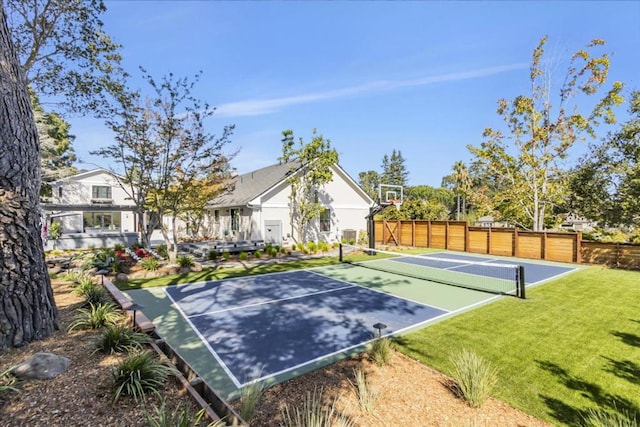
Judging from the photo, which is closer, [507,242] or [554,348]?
[554,348]

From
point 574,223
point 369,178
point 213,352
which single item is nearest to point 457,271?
point 213,352

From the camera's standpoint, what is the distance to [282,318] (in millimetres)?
7305

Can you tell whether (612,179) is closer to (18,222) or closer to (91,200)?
(18,222)

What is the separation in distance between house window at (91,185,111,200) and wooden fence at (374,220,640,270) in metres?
26.2

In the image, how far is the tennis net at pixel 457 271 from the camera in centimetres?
992

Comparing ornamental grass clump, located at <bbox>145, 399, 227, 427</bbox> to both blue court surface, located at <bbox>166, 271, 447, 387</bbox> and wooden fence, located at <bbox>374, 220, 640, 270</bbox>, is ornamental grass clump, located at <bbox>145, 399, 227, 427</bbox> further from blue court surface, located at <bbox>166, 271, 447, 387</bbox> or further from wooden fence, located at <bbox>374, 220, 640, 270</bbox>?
wooden fence, located at <bbox>374, 220, 640, 270</bbox>

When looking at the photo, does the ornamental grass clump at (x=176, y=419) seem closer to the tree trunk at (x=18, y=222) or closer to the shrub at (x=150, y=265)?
the tree trunk at (x=18, y=222)

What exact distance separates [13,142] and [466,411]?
716 centimetres

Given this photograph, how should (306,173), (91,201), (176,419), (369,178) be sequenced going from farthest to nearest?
(369,178) < (91,201) < (306,173) < (176,419)

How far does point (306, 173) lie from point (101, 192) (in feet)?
72.3

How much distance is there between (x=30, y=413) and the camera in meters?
2.98

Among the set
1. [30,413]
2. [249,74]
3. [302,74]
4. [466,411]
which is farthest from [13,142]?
[302,74]

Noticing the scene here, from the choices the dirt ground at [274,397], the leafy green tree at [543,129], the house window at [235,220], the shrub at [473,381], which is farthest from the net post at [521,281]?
the house window at [235,220]

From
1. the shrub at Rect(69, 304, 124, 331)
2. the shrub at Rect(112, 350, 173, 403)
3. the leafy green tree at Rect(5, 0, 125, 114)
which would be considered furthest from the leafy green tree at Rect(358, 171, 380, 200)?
the shrub at Rect(112, 350, 173, 403)
